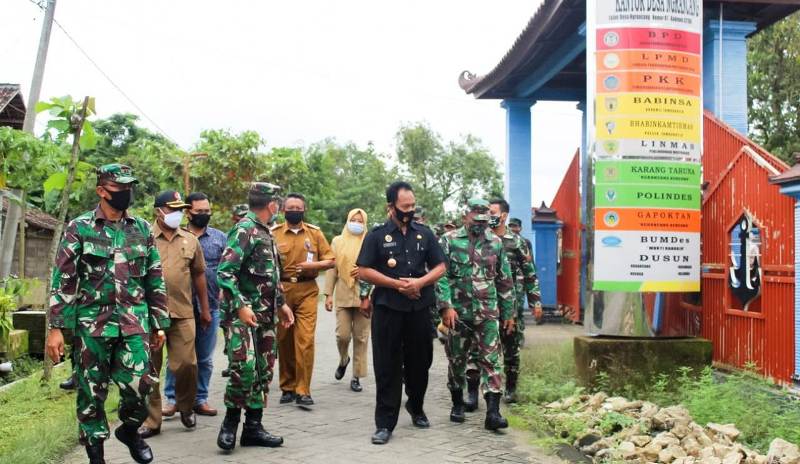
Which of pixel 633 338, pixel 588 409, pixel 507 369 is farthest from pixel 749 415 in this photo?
pixel 507 369

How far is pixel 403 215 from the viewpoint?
651cm

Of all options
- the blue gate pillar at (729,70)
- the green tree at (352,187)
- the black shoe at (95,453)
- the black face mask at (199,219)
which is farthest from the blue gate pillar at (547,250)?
the green tree at (352,187)

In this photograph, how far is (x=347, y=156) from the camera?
57938 millimetres

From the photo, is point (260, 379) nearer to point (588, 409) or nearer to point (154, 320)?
point (154, 320)

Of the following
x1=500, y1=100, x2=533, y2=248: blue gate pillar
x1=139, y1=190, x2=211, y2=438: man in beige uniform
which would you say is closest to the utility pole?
x1=139, y1=190, x2=211, y2=438: man in beige uniform

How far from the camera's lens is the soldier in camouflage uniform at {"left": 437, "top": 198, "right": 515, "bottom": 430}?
692 cm

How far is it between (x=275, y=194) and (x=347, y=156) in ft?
170

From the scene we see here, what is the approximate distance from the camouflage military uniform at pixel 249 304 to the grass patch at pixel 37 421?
4.28 ft

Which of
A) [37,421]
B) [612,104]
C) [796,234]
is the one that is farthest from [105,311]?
[796,234]

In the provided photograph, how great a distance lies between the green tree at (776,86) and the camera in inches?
811

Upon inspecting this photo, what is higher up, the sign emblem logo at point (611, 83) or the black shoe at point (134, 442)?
the sign emblem logo at point (611, 83)

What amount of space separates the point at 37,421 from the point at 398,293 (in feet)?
10.9

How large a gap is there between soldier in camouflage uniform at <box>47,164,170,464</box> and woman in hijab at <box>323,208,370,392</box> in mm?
3469

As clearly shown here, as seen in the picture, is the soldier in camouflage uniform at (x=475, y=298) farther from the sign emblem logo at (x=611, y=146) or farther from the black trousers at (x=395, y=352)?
the sign emblem logo at (x=611, y=146)
